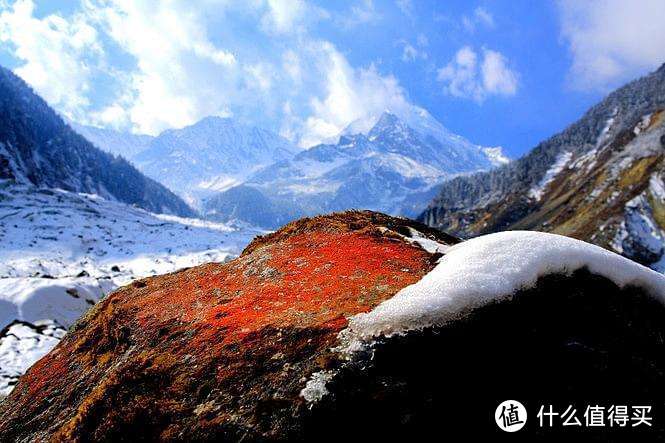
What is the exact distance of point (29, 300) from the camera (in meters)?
29.4

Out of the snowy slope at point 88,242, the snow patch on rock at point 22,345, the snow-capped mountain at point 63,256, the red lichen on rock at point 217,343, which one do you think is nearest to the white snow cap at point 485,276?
the red lichen on rock at point 217,343

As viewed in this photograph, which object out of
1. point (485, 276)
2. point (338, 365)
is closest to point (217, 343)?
point (338, 365)

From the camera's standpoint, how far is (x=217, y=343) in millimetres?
9125

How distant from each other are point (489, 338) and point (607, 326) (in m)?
3.20

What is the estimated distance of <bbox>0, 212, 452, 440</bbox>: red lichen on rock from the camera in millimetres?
7996

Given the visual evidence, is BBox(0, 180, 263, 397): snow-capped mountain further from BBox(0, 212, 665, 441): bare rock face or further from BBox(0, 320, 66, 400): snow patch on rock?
BBox(0, 212, 665, 441): bare rock face

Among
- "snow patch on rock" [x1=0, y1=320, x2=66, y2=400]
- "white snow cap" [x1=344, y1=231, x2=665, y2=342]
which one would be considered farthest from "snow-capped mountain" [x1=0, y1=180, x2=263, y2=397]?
"white snow cap" [x1=344, y1=231, x2=665, y2=342]

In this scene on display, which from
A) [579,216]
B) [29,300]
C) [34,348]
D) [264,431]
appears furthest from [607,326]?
[579,216]

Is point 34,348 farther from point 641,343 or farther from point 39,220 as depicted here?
point 39,220

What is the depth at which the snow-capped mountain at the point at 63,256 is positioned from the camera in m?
24.9
